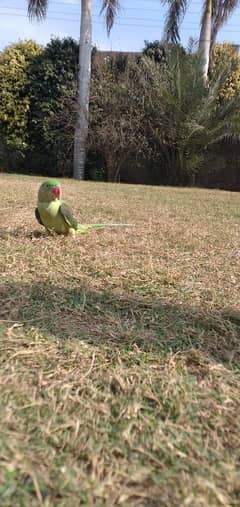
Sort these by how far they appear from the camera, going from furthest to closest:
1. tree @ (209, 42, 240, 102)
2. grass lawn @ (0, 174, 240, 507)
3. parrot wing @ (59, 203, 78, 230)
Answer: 1. tree @ (209, 42, 240, 102)
2. parrot wing @ (59, 203, 78, 230)
3. grass lawn @ (0, 174, 240, 507)

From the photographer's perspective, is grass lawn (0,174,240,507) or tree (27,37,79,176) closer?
grass lawn (0,174,240,507)

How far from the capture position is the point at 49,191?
7.53 feet

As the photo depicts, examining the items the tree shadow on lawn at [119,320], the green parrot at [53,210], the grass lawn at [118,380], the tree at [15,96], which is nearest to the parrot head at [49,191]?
the green parrot at [53,210]

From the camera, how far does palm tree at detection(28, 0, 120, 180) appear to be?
953 cm

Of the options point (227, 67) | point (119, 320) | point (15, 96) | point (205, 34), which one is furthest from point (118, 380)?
point (15, 96)

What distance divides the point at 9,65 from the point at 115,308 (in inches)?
429

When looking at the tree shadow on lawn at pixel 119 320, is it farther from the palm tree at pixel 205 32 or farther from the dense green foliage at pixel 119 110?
the palm tree at pixel 205 32

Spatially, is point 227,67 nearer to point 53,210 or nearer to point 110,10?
point 110,10

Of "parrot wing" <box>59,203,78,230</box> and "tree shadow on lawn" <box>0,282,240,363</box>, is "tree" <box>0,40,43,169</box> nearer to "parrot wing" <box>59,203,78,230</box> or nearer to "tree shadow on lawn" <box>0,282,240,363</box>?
"parrot wing" <box>59,203,78,230</box>

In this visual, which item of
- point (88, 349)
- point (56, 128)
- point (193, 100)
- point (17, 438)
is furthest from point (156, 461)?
point (56, 128)

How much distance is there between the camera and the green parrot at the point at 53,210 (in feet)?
7.54

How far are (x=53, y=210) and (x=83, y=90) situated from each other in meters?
8.49

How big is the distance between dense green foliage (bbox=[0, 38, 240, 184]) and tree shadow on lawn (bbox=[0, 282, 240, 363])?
8382mm

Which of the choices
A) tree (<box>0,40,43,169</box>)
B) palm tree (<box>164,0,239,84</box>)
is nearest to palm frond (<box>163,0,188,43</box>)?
palm tree (<box>164,0,239,84</box>)
